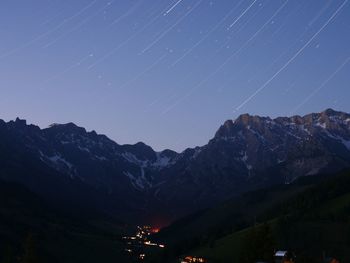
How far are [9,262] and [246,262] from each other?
7010 cm

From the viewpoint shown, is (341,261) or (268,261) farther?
(341,261)

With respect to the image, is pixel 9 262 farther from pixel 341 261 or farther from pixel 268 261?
pixel 341 261

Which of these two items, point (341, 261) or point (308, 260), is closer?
point (308, 260)

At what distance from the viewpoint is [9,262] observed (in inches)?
6698

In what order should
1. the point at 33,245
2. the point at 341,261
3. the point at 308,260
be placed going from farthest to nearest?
the point at 341,261 → the point at 308,260 → the point at 33,245

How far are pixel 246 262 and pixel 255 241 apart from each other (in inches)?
318

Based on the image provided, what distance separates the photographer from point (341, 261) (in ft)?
655

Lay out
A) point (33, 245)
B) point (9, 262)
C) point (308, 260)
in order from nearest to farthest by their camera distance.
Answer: point (33, 245) → point (308, 260) → point (9, 262)

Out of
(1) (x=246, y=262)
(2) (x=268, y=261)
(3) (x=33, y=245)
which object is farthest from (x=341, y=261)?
(3) (x=33, y=245)

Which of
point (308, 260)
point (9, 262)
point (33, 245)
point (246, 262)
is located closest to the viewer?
point (33, 245)

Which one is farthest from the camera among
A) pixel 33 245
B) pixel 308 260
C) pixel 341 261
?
pixel 341 261

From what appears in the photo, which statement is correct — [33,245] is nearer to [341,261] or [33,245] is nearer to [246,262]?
[246,262]

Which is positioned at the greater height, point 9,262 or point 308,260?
point 9,262

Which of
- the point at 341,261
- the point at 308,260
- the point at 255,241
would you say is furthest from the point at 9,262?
the point at 341,261
